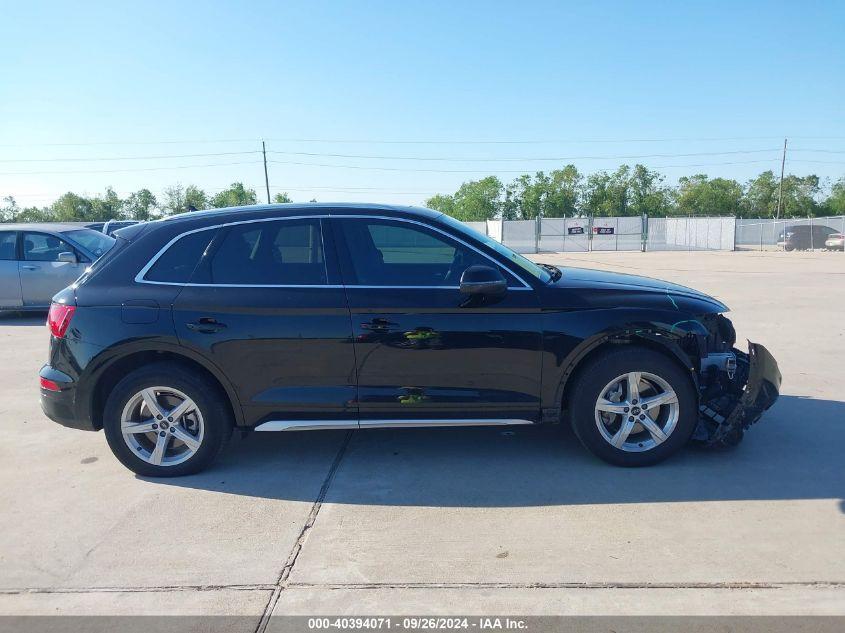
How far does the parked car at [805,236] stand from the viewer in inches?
1297

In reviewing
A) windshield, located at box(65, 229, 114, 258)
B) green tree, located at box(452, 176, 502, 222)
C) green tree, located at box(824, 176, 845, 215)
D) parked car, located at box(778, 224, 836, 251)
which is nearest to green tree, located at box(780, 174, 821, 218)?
green tree, located at box(824, 176, 845, 215)

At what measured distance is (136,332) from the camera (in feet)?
14.0

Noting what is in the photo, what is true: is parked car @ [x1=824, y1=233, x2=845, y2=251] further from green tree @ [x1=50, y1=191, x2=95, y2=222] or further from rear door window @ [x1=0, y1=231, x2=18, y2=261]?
green tree @ [x1=50, y1=191, x2=95, y2=222]

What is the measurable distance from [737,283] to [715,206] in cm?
7399

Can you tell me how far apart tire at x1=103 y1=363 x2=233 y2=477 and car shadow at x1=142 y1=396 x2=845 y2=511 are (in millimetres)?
157

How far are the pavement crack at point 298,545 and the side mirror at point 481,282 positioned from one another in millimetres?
1601

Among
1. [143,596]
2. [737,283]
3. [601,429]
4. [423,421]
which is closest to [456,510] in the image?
[423,421]

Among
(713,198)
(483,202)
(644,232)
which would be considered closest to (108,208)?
(483,202)

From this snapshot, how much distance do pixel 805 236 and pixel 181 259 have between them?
1442 inches

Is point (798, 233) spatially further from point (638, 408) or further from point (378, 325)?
point (378, 325)

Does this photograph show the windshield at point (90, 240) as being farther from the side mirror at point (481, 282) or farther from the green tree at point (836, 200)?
the green tree at point (836, 200)

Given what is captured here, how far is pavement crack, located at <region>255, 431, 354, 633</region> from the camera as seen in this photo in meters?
2.93

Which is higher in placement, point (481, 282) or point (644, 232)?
point (481, 282)

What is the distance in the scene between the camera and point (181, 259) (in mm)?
4402
